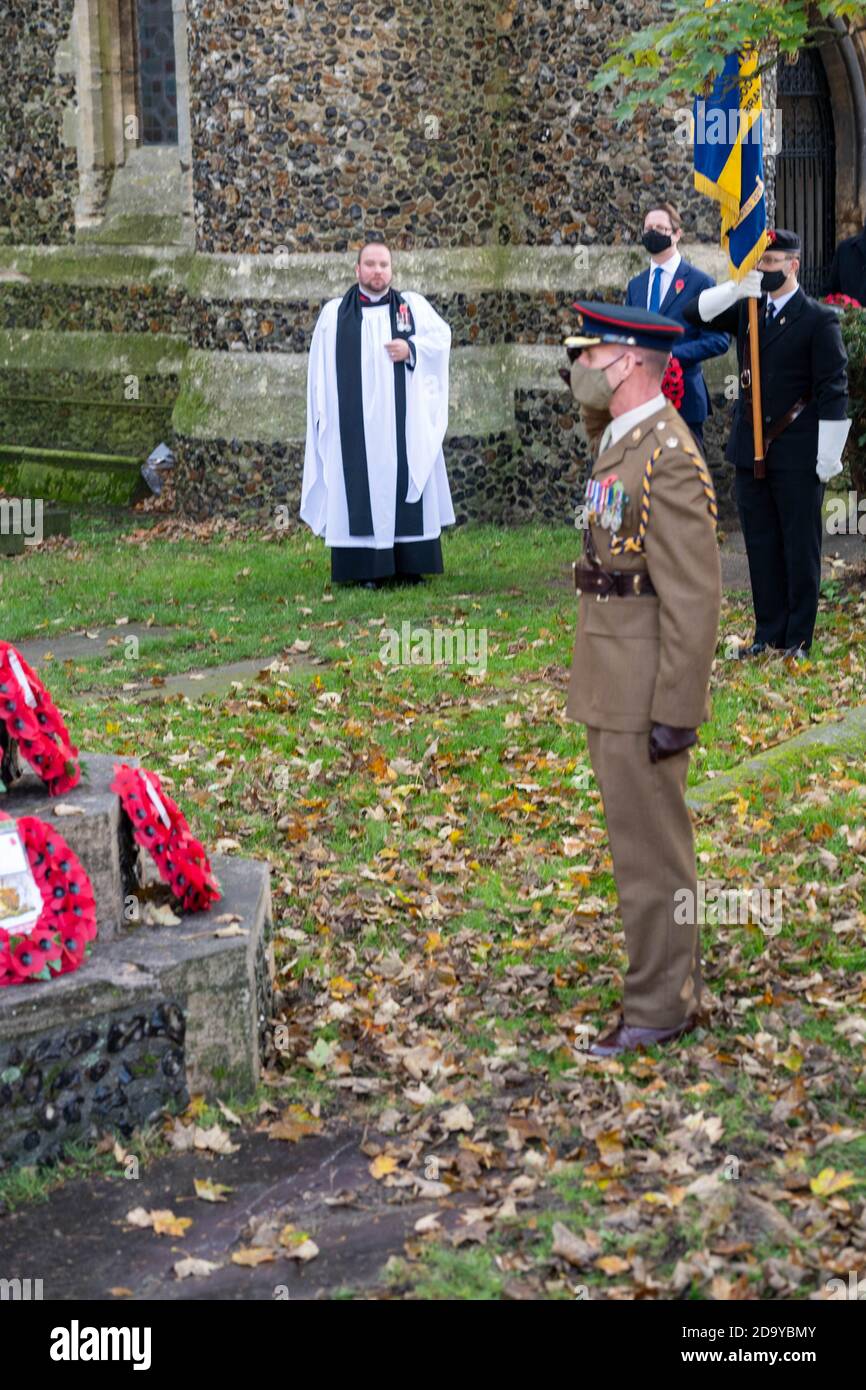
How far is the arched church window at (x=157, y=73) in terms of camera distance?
1811 centimetres

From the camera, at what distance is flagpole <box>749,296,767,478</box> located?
31.0 feet

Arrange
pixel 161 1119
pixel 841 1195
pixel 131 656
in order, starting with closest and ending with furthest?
pixel 841 1195 → pixel 161 1119 → pixel 131 656

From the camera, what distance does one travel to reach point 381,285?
12.3m

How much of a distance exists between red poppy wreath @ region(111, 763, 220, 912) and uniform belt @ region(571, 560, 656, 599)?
1412 millimetres

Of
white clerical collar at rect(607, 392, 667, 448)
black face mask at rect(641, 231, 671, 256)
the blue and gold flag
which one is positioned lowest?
white clerical collar at rect(607, 392, 667, 448)

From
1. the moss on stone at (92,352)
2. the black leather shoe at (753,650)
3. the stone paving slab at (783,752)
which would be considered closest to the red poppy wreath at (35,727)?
the stone paving slab at (783,752)

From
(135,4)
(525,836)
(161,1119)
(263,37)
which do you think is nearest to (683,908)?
(161,1119)

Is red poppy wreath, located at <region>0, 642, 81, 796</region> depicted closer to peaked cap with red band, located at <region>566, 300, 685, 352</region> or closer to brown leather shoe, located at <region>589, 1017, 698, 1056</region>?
brown leather shoe, located at <region>589, 1017, 698, 1056</region>

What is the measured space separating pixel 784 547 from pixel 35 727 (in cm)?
538

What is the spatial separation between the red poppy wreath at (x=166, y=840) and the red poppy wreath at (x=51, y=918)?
14.4 inches

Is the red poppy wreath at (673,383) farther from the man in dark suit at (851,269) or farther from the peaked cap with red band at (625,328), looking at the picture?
the man in dark suit at (851,269)

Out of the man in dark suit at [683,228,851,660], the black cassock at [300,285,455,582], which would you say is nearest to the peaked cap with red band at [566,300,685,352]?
the man in dark suit at [683,228,851,660]

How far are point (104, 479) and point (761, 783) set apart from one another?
10771 millimetres
